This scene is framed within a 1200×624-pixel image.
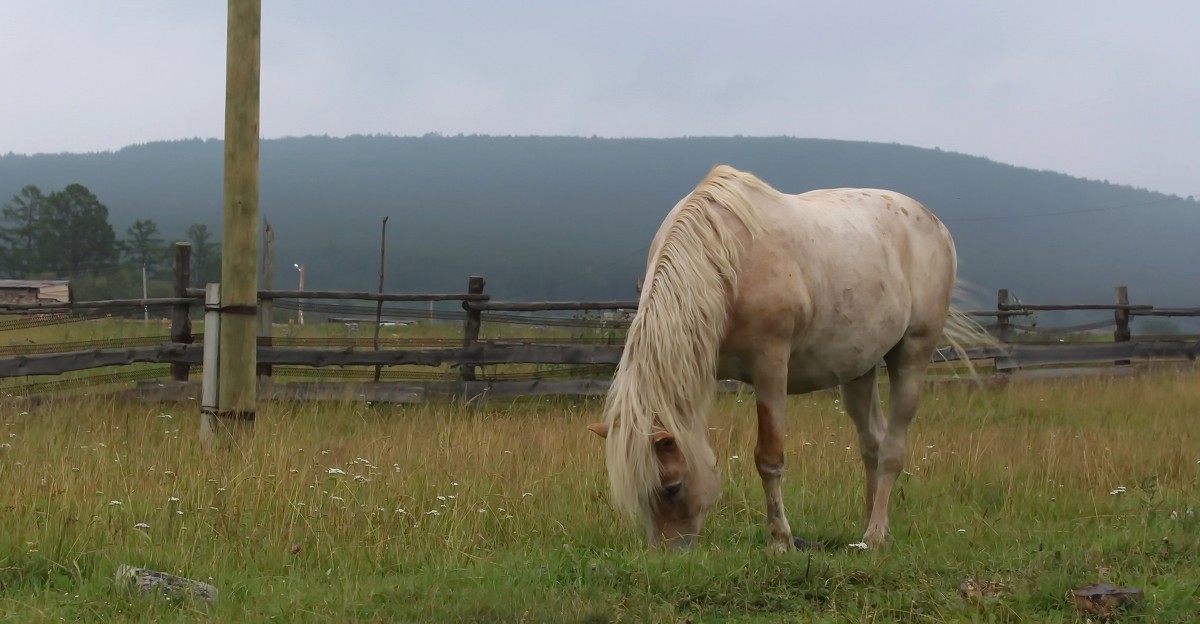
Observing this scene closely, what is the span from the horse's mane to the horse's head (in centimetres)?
3

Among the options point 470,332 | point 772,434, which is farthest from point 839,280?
point 470,332

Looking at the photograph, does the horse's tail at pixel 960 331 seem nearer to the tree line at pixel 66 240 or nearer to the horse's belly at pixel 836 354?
the horse's belly at pixel 836 354

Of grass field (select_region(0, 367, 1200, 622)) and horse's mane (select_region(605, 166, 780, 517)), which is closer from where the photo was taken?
grass field (select_region(0, 367, 1200, 622))

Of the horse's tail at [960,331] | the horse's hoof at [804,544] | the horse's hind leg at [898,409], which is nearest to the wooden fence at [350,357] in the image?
the horse's tail at [960,331]

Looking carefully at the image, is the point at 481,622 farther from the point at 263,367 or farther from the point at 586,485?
the point at 263,367

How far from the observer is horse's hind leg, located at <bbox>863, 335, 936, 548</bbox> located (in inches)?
196

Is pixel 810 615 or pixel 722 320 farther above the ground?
pixel 722 320

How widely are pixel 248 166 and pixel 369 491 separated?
216 centimetres

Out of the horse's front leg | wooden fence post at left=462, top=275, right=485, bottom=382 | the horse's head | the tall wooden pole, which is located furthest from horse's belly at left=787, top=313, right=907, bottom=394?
wooden fence post at left=462, top=275, right=485, bottom=382

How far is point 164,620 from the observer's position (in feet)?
10.0

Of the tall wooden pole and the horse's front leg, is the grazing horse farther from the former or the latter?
the tall wooden pole

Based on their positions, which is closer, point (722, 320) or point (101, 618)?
point (101, 618)

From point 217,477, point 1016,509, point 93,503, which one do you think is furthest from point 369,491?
point 1016,509

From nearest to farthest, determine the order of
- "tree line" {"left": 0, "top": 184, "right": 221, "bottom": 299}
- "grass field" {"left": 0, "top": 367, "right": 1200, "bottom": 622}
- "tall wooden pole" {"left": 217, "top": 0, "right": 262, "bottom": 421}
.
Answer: "grass field" {"left": 0, "top": 367, "right": 1200, "bottom": 622}
"tall wooden pole" {"left": 217, "top": 0, "right": 262, "bottom": 421}
"tree line" {"left": 0, "top": 184, "right": 221, "bottom": 299}
